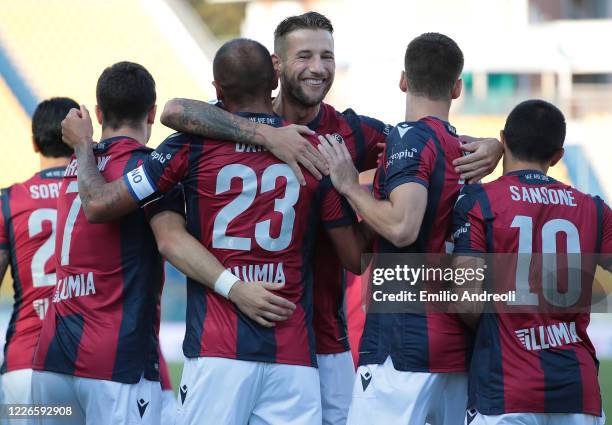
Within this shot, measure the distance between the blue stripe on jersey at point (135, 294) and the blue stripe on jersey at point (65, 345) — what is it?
Answer: 209 mm

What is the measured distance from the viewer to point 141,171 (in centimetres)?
463

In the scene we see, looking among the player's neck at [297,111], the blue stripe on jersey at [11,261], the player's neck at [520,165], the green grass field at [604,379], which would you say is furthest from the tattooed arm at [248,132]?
the green grass field at [604,379]

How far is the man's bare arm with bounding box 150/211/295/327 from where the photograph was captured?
14.9 feet

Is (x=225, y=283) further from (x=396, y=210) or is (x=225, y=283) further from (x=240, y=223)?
(x=396, y=210)

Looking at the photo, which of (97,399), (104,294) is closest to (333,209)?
(104,294)

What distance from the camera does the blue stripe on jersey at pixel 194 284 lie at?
15.1ft

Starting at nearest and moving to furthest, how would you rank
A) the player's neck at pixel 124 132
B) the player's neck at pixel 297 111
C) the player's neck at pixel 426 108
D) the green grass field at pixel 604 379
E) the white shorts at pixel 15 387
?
the player's neck at pixel 426 108
the player's neck at pixel 124 132
the player's neck at pixel 297 111
the white shorts at pixel 15 387
the green grass field at pixel 604 379

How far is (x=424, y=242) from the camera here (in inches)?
185

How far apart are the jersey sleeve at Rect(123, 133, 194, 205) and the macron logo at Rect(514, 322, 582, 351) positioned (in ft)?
5.63

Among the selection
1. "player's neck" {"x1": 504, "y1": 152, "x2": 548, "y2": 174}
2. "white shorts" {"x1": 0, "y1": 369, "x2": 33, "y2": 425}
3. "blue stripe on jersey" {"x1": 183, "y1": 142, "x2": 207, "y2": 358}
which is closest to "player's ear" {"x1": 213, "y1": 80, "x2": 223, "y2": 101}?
"blue stripe on jersey" {"x1": 183, "y1": 142, "x2": 207, "y2": 358}

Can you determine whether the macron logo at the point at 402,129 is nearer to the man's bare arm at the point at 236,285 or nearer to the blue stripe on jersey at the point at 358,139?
the blue stripe on jersey at the point at 358,139

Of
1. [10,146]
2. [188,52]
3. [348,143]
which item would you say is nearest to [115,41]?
[188,52]

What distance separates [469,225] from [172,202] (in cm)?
140

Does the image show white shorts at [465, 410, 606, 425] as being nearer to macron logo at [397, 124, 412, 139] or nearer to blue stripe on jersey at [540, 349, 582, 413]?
blue stripe on jersey at [540, 349, 582, 413]
